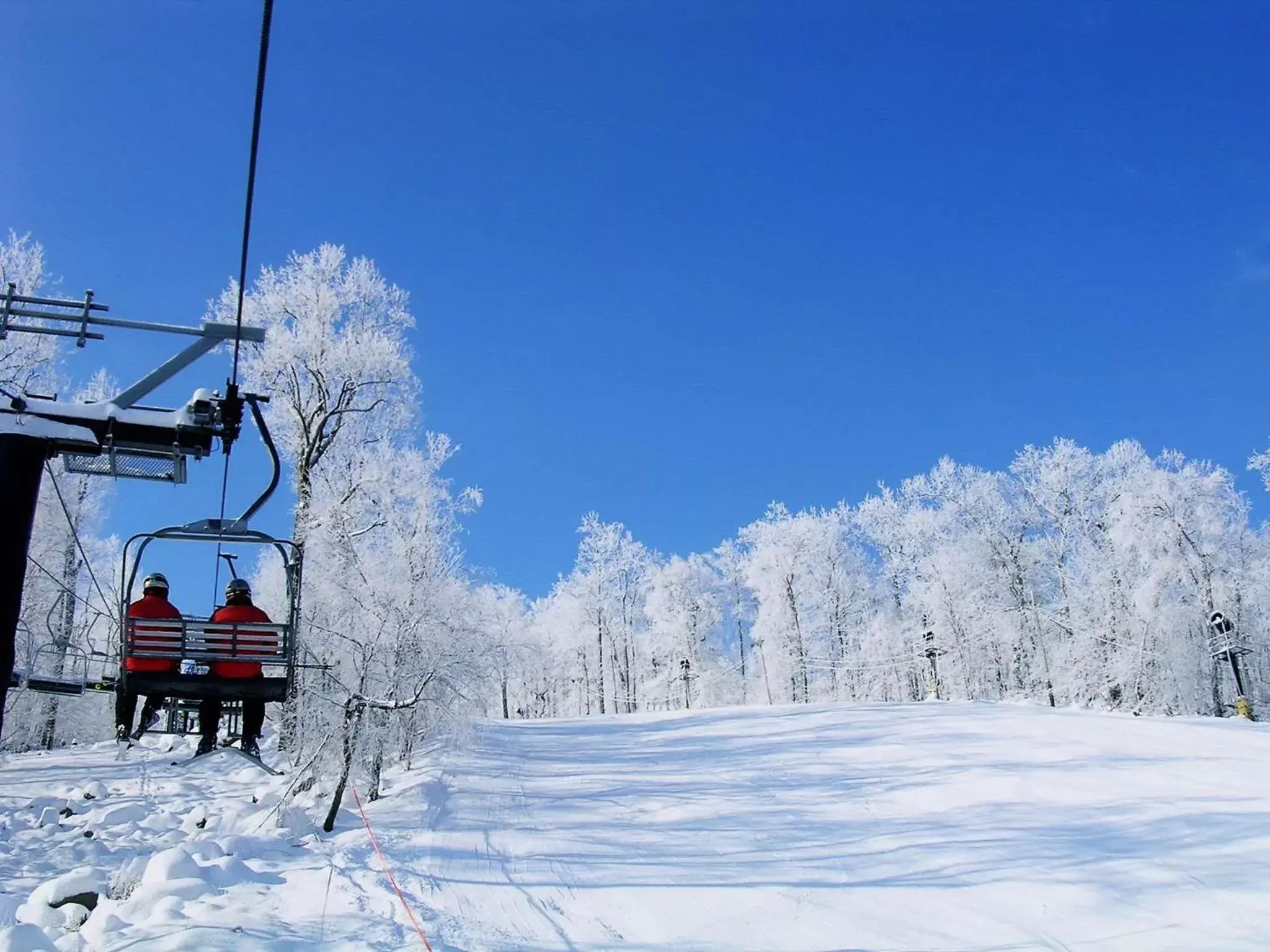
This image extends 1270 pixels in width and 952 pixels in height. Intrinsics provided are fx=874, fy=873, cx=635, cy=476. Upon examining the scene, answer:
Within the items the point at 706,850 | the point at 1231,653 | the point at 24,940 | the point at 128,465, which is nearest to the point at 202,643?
the point at 128,465

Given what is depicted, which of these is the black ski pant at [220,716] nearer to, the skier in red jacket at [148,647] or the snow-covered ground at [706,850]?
the skier in red jacket at [148,647]

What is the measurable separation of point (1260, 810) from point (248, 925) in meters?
13.7

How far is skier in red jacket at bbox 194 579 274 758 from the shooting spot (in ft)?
28.2

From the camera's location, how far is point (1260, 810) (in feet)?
41.2

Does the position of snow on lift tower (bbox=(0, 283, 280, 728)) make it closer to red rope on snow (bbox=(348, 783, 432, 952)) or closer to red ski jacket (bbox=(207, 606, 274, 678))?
red ski jacket (bbox=(207, 606, 274, 678))

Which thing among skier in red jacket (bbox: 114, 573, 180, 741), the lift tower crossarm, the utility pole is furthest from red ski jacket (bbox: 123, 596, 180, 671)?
the utility pole

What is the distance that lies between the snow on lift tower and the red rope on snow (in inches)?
200

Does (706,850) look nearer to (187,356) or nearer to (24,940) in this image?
(24,940)

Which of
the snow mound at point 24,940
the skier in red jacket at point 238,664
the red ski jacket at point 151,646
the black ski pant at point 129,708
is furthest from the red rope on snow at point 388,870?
the red ski jacket at point 151,646

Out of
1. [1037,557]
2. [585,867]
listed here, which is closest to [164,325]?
[585,867]

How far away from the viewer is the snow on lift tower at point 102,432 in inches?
251

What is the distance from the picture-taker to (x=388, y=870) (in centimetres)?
1250

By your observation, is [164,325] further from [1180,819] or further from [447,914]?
[1180,819]

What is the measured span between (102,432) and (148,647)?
2.35m
